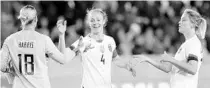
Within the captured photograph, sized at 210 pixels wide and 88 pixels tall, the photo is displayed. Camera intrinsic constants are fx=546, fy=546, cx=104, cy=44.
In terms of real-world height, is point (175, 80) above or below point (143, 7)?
below

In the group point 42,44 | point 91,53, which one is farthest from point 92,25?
point 42,44

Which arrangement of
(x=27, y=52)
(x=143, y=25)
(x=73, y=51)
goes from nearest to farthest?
(x=27, y=52) < (x=73, y=51) < (x=143, y=25)

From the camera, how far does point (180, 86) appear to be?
6.39 metres

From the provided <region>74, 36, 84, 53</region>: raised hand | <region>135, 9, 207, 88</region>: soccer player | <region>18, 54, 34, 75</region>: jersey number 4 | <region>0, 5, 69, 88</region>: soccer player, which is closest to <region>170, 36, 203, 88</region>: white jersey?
<region>135, 9, 207, 88</region>: soccer player

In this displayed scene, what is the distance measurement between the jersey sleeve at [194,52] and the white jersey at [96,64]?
3.53 ft

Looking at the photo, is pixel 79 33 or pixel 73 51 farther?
pixel 79 33

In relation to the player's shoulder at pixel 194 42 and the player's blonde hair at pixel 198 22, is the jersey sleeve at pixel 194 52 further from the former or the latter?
the player's blonde hair at pixel 198 22

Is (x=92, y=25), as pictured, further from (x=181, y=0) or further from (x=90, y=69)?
(x=181, y=0)

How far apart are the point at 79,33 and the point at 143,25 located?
1.71m

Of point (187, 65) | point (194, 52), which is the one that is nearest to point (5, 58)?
point (187, 65)

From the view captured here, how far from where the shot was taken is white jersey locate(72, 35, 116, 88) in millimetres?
6723

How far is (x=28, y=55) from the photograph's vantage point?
6156 mm

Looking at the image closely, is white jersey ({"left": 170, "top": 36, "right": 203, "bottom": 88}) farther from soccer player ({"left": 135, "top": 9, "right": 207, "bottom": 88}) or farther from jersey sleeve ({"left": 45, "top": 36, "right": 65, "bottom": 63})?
jersey sleeve ({"left": 45, "top": 36, "right": 65, "bottom": 63})

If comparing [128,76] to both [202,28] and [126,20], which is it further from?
[126,20]
